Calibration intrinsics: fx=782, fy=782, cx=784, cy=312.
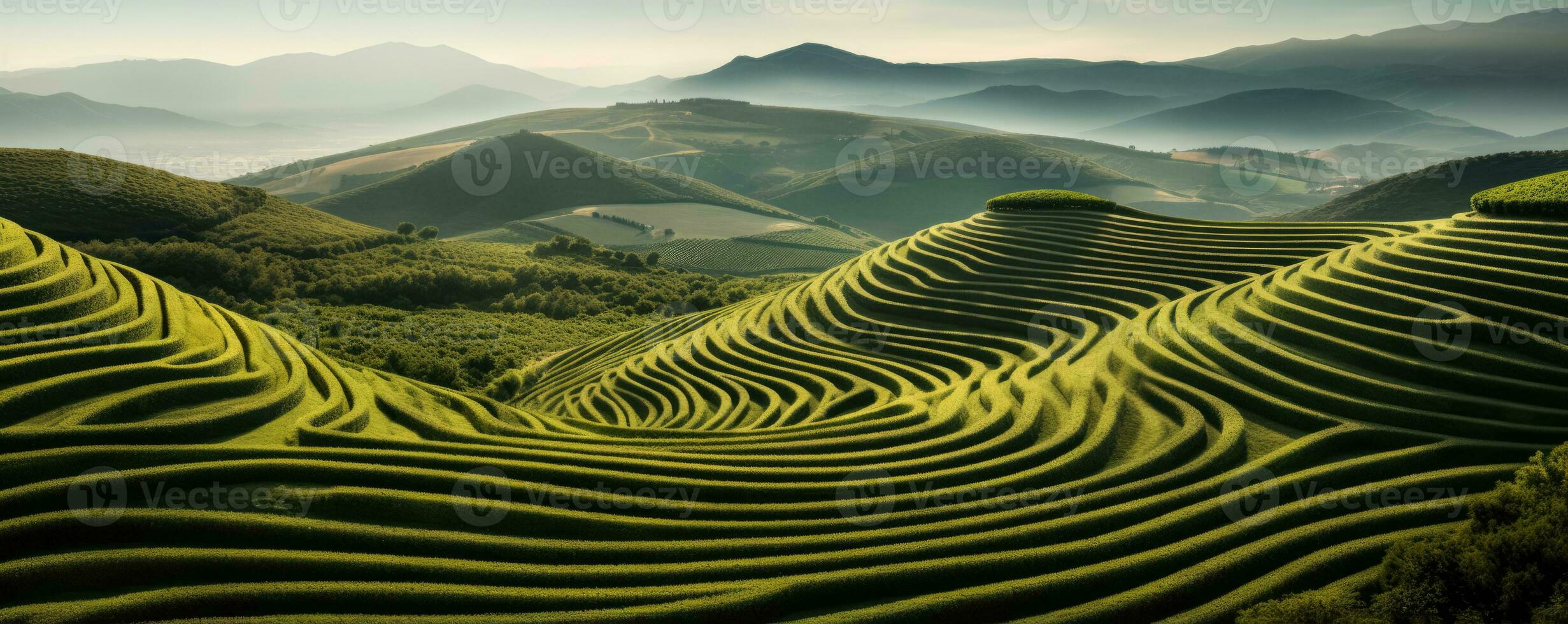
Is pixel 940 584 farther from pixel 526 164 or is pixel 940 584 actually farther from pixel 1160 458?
pixel 526 164

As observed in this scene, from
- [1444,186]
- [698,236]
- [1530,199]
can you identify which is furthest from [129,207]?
[1444,186]

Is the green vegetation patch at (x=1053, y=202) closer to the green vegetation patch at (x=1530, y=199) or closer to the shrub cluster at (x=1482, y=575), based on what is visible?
the green vegetation patch at (x=1530, y=199)

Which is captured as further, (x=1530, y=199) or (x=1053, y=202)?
(x=1053, y=202)

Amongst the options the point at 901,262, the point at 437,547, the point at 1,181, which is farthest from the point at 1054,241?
the point at 1,181

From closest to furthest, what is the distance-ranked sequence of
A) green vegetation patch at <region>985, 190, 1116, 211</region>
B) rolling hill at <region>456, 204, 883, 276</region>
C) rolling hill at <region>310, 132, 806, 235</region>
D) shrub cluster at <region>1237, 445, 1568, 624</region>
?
shrub cluster at <region>1237, 445, 1568, 624</region>
green vegetation patch at <region>985, 190, 1116, 211</region>
rolling hill at <region>456, 204, 883, 276</region>
rolling hill at <region>310, 132, 806, 235</region>

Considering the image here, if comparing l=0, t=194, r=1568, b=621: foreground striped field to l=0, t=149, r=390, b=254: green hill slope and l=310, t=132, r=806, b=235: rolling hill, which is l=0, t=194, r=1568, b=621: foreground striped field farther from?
l=310, t=132, r=806, b=235: rolling hill

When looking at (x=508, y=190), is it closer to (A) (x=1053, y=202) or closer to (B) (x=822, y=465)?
(A) (x=1053, y=202)

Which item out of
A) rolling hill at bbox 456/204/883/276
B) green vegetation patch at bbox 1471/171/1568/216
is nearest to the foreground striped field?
green vegetation patch at bbox 1471/171/1568/216
